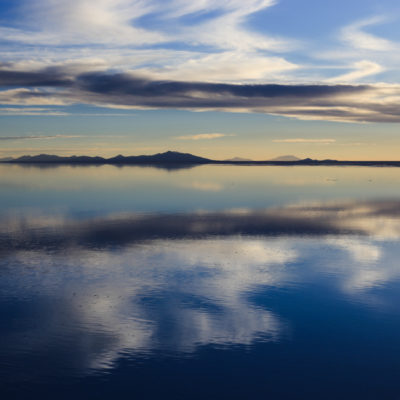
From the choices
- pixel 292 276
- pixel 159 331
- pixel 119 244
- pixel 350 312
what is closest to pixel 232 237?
pixel 119 244

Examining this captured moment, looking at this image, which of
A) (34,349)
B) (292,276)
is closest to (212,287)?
(292,276)

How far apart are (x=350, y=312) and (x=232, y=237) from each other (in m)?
14.8

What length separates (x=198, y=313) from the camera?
1728 centimetres

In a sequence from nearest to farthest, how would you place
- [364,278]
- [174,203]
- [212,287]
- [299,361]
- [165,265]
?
[299,361], [212,287], [364,278], [165,265], [174,203]

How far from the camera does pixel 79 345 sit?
14438mm

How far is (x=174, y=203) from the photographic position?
53.4m

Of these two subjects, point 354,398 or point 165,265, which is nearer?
point 354,398

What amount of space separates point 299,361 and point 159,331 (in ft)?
15.1

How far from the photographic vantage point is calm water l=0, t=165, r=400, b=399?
41.7ft

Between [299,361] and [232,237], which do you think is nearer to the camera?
[299,361]

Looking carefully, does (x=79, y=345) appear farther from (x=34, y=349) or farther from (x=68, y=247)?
(x=68, y=247)

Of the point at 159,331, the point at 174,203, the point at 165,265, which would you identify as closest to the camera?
the point at 159,331

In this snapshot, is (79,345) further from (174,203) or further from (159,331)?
(174,203)

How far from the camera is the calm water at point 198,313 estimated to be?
12.7m
